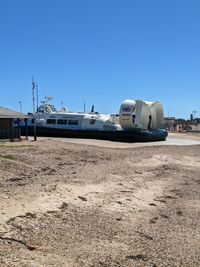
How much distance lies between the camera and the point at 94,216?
12852 millimetres

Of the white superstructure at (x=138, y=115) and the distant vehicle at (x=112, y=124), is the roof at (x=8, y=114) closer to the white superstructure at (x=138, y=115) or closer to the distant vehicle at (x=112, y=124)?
the distant vehicle at (x=112, y=124)

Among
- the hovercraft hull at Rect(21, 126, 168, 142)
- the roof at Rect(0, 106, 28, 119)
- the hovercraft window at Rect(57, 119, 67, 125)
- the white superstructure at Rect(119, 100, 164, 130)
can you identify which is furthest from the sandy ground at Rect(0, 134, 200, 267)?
the hovercraft window at Rect(57, 119, 67, 125)

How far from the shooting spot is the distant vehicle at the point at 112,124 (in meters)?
48.5

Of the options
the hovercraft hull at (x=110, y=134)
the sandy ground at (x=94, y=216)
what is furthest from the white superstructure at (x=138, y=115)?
the sandy ground at (x=94, y=216)

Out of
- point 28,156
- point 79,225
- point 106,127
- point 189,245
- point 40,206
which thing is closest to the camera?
point 189,245

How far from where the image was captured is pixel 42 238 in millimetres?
10352

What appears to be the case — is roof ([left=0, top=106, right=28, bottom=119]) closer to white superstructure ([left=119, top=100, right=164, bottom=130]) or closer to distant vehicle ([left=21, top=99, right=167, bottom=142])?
distant vehicle ([left=21, top=99, right=167, bottom=142])

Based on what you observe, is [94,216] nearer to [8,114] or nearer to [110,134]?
[8,114]

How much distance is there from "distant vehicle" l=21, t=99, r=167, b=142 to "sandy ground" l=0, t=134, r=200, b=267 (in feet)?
83.1

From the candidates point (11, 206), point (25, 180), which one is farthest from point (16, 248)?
point (25, 180)

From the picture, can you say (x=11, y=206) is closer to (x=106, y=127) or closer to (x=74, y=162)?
(x=74, y=162)

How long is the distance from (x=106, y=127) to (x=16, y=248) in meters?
40.5

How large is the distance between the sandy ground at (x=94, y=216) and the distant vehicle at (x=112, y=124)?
83.1 ft

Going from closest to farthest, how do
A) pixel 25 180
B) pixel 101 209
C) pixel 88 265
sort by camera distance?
pixel 88 265 < pixel 101 209 < pixel 25 180
